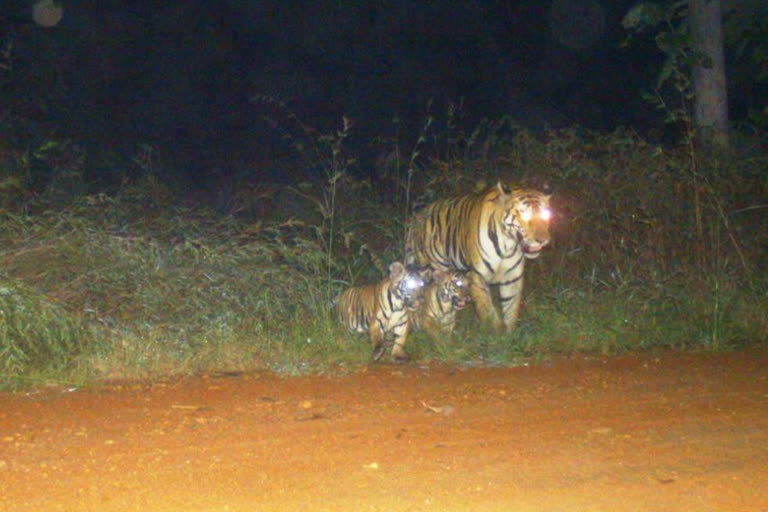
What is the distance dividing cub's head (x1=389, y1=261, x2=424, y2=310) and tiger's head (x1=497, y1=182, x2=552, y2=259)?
1157 millimetres

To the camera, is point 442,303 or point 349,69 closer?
point 442,303

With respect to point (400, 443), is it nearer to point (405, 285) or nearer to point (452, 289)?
point (405, 285)

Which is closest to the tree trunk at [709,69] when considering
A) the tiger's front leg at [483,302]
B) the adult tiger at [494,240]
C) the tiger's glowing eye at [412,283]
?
the adult tiger at [494,240]

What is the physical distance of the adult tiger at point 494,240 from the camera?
8375 mm

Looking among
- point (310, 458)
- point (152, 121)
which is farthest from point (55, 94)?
point (310, 458)

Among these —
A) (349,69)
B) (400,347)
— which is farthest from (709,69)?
(349,69)

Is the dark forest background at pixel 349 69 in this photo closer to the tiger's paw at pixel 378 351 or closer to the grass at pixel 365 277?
the grass at pixel 365 277

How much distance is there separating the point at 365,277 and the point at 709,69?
486 cm

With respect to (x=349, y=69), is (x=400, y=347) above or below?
below

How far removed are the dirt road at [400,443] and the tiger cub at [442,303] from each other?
3.59ft

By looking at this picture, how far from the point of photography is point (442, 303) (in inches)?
323

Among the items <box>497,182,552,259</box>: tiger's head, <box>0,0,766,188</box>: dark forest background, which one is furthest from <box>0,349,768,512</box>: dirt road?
<box>0,0,766,188</box>: dark forest background

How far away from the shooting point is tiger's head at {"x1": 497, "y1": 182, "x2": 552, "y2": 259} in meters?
8.26

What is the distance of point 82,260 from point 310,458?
350cm
